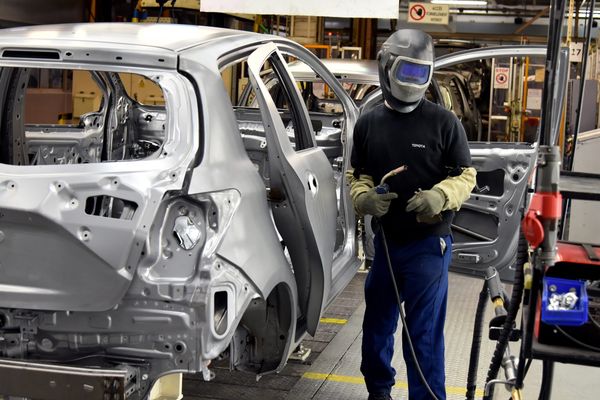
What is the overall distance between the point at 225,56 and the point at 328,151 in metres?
2.44

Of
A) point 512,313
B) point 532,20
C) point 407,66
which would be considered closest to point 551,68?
point 512,313

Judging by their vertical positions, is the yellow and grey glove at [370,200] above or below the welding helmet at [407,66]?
below

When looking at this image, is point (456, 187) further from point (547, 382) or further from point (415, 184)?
point (547, 382)

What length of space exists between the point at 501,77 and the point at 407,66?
14974 millimetres

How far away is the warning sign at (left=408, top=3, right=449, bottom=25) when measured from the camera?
1797cm

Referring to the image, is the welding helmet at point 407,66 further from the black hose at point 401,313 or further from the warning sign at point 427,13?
the warning sign at point 427,13

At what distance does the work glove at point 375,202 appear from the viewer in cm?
423

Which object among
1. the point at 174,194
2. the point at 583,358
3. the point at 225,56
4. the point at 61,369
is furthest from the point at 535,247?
the point at 225,56

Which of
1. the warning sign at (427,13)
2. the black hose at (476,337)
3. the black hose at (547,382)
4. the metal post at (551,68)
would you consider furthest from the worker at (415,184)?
the warning sign at (427,13)

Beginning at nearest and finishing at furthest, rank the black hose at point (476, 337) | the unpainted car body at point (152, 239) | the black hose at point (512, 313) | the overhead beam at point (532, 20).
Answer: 1. the black hose at point (512, 313)
2. the unpainted car body at point (152, 239)
3. the black hose at point (476, 337)
4. the overhead beam at point (532, 20)

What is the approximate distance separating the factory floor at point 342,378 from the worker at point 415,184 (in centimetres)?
74

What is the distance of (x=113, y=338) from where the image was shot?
11.4ft

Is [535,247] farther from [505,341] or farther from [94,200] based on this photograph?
[94,200]

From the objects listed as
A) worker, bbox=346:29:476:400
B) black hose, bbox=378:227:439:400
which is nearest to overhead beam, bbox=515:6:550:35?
worker, bbox=346:29:476:400
